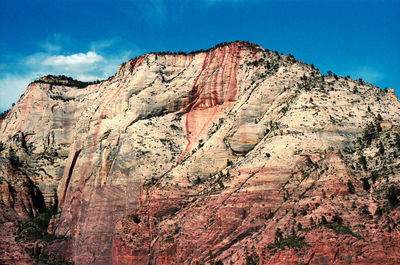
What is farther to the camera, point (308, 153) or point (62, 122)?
point (62, 122)

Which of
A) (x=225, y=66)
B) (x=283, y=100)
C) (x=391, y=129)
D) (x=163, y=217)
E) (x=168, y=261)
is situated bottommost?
(x=168, y=261)

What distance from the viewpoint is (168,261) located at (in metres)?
57.2

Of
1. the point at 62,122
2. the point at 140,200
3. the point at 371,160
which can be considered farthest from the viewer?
the point at 62,122

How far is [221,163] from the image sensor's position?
220 ft

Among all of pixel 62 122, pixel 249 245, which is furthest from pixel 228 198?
pixel 62 122

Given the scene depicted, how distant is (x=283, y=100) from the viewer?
232ft

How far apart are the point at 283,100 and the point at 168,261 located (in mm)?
26339

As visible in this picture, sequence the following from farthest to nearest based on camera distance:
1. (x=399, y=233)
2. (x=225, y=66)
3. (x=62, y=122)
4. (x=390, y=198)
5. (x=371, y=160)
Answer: (x=62, y=122) < (x=225, y=66) < (x=371, y=160) < (x=390, y=198) < (x=399, y=233)

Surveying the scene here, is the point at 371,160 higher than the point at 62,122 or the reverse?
the reverse

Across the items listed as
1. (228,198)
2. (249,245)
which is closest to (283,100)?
(228,198)

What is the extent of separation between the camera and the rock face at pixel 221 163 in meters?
49.8

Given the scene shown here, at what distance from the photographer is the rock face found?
49750 mm

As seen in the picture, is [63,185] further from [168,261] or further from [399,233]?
[399,233]

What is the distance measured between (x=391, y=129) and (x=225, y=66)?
28938mm
